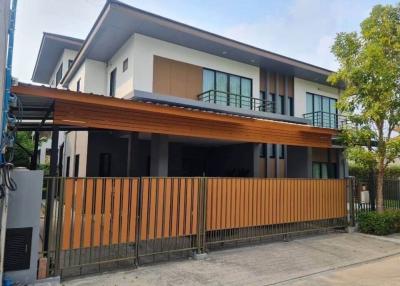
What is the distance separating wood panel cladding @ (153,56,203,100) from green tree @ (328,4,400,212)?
595 centimetres

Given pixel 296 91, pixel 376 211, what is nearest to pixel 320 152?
pixel 296 91

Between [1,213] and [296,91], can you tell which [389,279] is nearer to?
[1,213]

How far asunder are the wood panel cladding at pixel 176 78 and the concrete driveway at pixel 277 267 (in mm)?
7639

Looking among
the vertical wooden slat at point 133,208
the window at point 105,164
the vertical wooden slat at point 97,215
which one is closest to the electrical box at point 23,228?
the vertical wooden slat at point 97,215

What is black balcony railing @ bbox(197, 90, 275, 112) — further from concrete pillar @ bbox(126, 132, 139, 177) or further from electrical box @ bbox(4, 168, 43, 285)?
electrical box @ bbox(4, 168, 43, 285)

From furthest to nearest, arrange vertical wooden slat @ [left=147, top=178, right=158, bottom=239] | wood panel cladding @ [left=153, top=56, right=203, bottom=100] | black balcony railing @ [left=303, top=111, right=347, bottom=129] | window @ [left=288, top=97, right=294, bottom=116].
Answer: black balcony railing @ [left=303, top=111, right=347, bottom=129]
window @ [left=288, top=97, right=294, bottom=116]
wood panel cladding @ [left=153, top=56, right=203, bottom=100]
vertical wooden slat @ [left=147, top=178, right=158, bottom=239]

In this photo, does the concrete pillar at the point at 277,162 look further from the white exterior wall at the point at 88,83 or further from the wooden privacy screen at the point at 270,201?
the white exterior wall at the point at 88,83

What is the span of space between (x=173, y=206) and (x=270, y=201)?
11.2ft

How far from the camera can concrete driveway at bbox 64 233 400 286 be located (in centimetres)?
644

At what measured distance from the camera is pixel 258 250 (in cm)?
879

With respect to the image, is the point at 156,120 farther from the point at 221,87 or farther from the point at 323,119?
the point at 323,119

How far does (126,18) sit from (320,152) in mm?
13537

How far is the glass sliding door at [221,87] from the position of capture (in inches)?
607

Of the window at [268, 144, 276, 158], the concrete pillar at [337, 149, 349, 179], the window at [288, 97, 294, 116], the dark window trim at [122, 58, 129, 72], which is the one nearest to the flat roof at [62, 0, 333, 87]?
the dark window trim at [122, 58, 129, 72]
